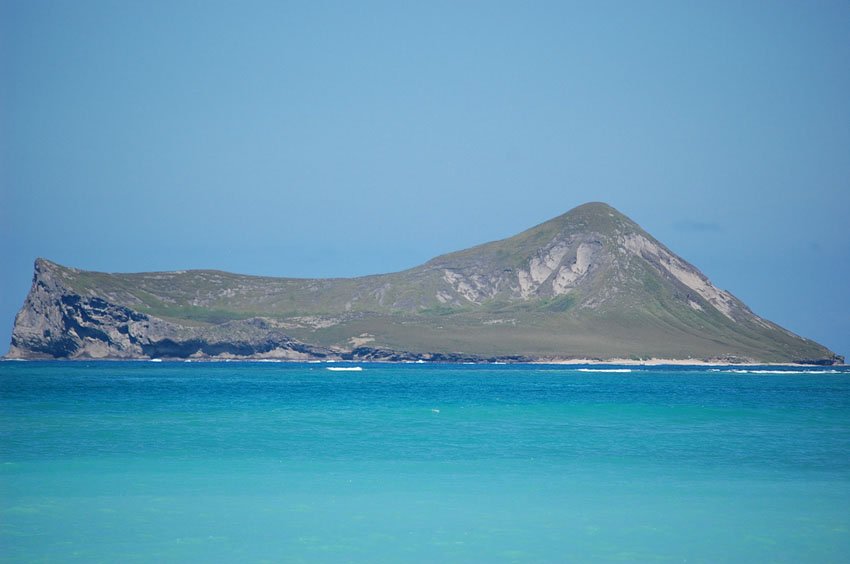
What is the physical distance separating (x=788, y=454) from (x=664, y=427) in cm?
1040

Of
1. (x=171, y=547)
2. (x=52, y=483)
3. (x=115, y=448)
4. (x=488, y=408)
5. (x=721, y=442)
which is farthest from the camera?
(x=488, y=408)

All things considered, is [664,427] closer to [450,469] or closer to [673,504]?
[450,469]

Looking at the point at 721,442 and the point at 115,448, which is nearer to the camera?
the point at 115,448

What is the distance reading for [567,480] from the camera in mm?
29609

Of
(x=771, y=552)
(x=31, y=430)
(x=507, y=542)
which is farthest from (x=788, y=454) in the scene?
(x=31, y=430)

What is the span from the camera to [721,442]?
1592 inches

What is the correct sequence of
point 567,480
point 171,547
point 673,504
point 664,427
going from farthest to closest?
point 664,427
point 567,480
point 673,504
point 171,547

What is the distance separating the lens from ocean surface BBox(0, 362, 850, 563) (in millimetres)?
21047

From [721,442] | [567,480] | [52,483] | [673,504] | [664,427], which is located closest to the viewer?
[673,504]

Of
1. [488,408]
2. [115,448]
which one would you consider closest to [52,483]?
[115,448]

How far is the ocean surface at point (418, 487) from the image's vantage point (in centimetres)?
2105

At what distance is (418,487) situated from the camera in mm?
28078

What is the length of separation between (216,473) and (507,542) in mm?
11971

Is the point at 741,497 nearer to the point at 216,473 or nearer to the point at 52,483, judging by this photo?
the point at 216,473
